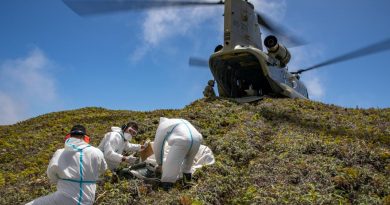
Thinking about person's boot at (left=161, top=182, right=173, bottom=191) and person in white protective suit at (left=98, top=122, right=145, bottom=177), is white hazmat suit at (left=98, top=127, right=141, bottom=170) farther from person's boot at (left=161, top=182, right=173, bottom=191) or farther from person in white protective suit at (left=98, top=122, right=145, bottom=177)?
person's boot at (left=161, top=182, right=173, bottom=191)

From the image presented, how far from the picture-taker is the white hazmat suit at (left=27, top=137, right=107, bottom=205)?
718 cm

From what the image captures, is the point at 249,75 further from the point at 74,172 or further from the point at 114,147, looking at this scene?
the point at 74,172

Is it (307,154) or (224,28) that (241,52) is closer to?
(224,28)

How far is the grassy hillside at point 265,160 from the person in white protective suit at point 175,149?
42 centimetres

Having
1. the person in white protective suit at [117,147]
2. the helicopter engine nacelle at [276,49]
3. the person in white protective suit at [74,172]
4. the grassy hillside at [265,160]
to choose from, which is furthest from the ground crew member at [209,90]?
the person in white protective suit at [74,172]

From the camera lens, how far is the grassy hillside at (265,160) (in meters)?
9.02

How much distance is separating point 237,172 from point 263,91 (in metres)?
19.3

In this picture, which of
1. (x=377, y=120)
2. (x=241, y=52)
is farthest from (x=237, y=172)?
(x=241, y=52)

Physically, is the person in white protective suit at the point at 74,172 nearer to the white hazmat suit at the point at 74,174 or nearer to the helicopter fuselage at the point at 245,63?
the white hazmat suit at the point at 74,174

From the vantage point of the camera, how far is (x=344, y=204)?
27.4 ft

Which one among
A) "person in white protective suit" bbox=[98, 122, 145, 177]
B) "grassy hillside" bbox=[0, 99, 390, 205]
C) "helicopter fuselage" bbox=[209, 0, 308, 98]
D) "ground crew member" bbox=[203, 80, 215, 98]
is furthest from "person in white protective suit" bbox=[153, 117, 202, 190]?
"ground crew member" bbox=[203, 80, 215, 98]

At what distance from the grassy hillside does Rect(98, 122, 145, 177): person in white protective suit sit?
1.98ft

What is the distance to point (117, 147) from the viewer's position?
408 inches

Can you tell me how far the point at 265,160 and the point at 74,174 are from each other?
6.33 m
